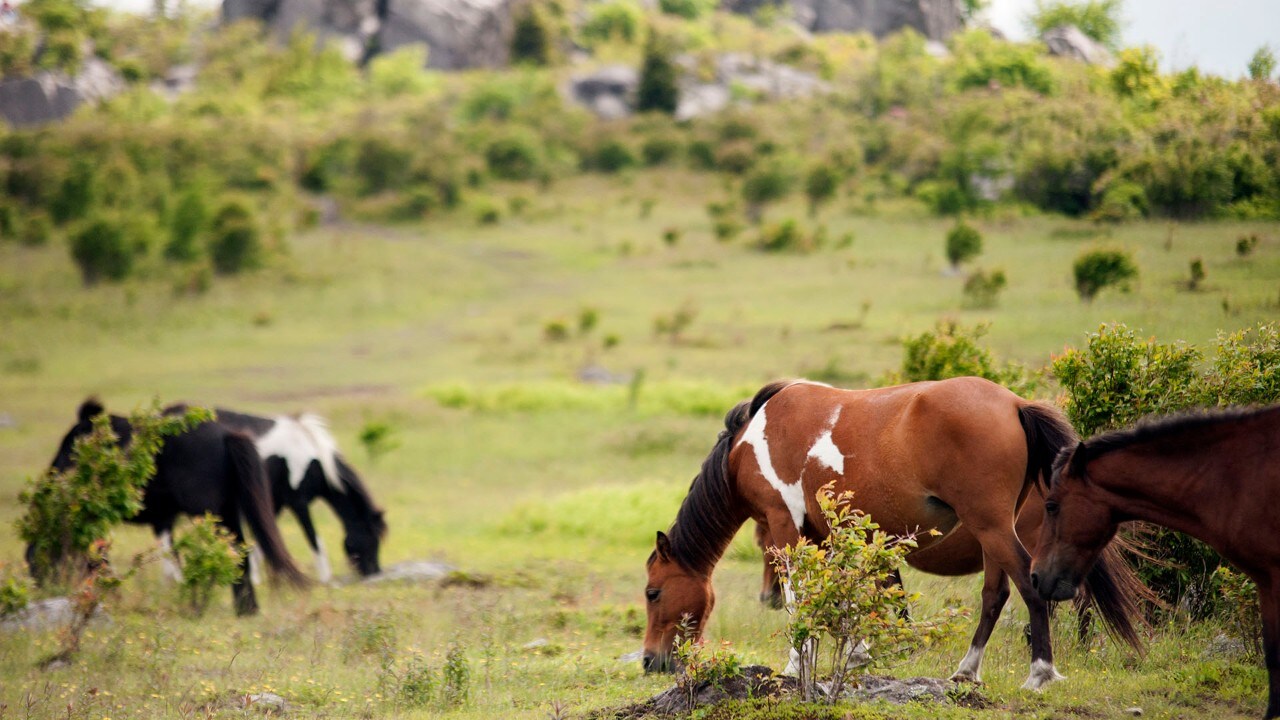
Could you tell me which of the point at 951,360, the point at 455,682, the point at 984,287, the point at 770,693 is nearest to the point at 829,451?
the point at 770,693

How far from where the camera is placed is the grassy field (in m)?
6.78

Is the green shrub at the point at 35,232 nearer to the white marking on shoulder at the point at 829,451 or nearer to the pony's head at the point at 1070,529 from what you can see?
the white marking on shoulder at the point at 829,451

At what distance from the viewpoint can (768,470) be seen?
22.0ft

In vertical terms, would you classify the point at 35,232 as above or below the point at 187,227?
below

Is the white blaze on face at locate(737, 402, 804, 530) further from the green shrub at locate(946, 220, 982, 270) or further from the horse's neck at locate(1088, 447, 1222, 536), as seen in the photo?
the green shrub at locate(946, 220, 982, 270)

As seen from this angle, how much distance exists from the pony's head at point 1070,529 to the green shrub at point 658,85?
61.8 meters

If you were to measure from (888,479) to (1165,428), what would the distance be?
4.88 feet

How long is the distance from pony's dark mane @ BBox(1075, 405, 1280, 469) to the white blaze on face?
1783 mm

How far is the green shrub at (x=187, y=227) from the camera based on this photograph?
3578 cm

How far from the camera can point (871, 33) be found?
6309cm

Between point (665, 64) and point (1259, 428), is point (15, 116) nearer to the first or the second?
point (665, 64)

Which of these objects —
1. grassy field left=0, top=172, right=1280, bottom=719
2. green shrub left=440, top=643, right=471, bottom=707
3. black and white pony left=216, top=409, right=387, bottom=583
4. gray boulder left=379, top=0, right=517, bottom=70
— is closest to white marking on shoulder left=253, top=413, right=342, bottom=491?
black and white pony left=216, top=409, right=387, bottom=583

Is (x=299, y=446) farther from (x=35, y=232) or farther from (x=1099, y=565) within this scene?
(x=35, y=232)

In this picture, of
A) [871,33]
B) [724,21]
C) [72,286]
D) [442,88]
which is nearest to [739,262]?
[72,286]
